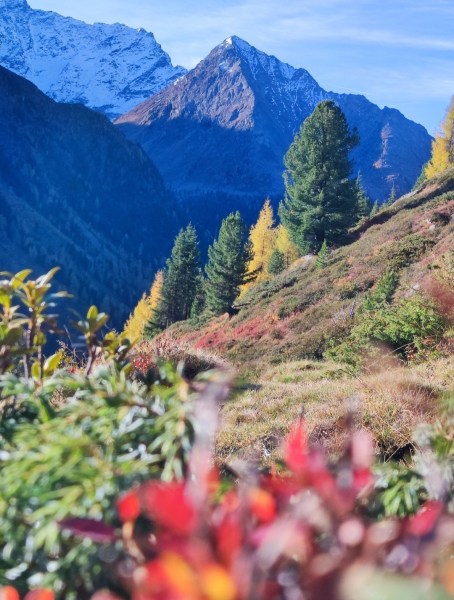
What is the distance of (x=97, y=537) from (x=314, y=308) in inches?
712

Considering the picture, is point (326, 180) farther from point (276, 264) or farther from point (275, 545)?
point (275, 545)

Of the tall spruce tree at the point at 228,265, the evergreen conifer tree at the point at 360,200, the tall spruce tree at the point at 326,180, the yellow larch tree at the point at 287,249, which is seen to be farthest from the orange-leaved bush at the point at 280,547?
the yellow larch tree at the point at 287,249

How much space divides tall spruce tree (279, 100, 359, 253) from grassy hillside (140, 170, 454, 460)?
148 centimetres

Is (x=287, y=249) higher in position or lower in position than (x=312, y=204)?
lower

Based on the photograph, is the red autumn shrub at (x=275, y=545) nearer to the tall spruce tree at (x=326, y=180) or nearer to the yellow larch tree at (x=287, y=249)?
the tall spruce tree at (x=326, y=180)

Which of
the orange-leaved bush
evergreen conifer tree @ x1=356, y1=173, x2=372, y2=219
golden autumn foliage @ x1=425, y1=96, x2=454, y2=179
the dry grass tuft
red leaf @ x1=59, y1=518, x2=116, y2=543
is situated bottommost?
the dry grass tuft

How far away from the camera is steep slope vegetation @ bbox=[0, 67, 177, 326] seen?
110m

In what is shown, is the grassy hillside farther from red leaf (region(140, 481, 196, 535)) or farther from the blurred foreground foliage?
red leaf (region(140, 481, 196, 535))

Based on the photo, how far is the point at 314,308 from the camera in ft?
60.8

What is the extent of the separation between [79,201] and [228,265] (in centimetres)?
11417

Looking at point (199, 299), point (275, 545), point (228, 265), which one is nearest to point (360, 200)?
point (228, 265)

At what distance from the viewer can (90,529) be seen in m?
0.77

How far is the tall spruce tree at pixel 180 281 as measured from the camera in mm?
41906

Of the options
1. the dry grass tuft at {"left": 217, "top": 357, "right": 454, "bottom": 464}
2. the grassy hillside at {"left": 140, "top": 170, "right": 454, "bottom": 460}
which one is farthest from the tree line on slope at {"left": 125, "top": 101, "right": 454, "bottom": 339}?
the dry grass tuft at {"left": 217, "top": 357, "right": 454, "bottom": 464}
